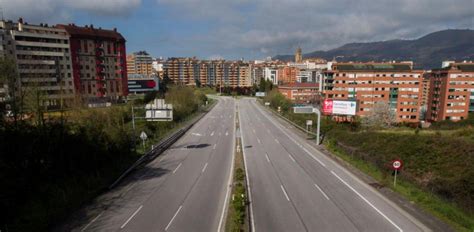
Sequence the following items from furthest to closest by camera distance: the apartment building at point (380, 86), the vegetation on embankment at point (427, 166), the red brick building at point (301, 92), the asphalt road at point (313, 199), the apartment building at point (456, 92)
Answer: the red brick building at point (301, 92), the apartment building at point (380, 86), the apartment building at point (456, 92), the vegetation on embankment at point (427, 166), the asphalt road at point (313, 199)

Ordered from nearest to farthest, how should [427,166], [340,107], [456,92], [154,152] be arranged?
[427,166] → [154,152] → [340,107] → [456,92]

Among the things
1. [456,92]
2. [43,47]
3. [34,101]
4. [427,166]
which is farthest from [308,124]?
[43,47]

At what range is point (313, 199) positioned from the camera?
712 inches

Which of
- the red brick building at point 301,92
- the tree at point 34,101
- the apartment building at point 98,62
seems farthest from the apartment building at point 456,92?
the apartment building at point 98,62

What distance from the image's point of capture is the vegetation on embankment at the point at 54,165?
1549 centimetres

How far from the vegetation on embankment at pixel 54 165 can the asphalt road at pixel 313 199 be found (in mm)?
11697

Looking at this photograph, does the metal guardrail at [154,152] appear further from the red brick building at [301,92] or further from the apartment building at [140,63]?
the apartment building at [140,63]

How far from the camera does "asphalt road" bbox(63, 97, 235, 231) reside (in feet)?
48.9

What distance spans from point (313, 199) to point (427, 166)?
10968 millimetres

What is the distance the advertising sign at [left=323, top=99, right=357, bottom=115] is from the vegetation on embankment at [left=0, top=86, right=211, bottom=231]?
95.7 ft

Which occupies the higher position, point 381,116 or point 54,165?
point 381,116

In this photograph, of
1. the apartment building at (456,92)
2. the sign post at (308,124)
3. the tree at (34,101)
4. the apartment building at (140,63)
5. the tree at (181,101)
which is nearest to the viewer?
the tree at (34,101)

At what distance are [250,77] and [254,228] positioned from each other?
7169 inches

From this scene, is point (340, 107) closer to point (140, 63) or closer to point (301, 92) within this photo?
point (301, 92)
